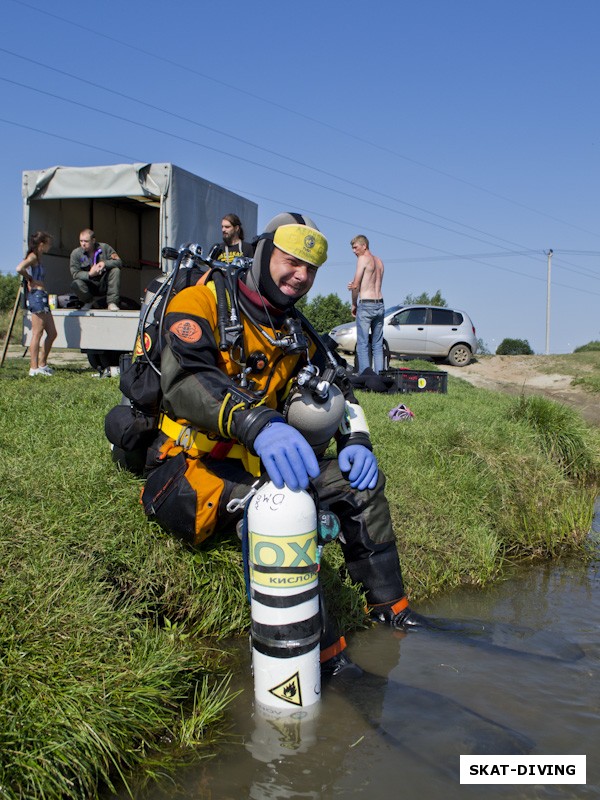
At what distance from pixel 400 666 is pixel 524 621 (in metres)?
1.04

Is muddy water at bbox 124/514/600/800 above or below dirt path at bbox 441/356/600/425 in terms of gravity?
below

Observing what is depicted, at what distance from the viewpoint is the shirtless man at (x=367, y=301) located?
387 inches

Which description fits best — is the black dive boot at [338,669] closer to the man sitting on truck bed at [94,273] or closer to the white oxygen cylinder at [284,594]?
Answer: the white oxygen cylinder at [284,594]

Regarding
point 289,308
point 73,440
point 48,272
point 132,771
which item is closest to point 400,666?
point 132,771

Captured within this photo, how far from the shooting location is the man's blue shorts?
9.20 metres

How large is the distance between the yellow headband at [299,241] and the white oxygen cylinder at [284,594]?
3.42 ft

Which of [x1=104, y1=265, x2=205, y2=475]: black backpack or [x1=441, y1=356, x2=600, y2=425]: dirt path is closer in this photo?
[x1=104, y1=265, x2=205, y2=475]: black backpack

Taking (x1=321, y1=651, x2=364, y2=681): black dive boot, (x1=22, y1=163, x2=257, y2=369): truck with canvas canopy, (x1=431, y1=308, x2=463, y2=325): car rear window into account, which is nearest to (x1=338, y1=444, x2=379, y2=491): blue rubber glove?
(x1=321, y1=651, x2=364, y2=681): black dive boot

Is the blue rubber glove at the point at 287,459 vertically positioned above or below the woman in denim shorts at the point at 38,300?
below

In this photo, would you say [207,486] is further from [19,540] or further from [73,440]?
[73,440]

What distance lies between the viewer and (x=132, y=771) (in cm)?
237

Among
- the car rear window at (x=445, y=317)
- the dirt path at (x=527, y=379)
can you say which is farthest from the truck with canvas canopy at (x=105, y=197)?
the car rear window at (x=445, y=317)

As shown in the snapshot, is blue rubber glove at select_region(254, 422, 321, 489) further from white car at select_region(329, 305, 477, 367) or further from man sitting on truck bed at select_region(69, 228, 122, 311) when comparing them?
white car at select_region(329, 305, 477, 367)

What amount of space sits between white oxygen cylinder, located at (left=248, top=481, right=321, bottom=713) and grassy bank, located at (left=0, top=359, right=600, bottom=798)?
26cm
